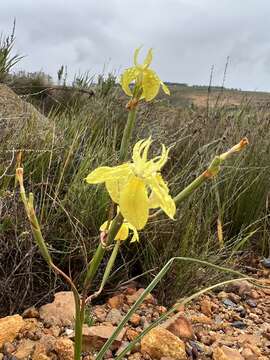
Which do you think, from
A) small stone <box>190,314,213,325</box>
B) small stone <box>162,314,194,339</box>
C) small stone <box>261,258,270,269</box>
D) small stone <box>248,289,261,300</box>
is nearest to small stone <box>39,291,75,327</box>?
small stone <box>162,314,194,339</box>

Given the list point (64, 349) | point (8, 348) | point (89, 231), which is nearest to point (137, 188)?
point (64, 349)

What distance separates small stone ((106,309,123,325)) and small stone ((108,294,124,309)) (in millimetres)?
57

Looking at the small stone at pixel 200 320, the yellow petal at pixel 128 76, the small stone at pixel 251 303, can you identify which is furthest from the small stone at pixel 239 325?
the yellow petal at pixel 128 76

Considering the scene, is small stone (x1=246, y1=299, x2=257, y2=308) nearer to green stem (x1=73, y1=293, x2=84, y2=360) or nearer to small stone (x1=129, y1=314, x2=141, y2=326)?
small stone (x1=129, y1=314, x2=141, y2=326)

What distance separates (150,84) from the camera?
1.21m

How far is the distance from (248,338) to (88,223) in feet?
3.16

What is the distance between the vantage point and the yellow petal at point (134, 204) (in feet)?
3.29

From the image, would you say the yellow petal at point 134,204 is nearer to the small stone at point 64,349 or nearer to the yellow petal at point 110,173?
the yellow petal at point 110,173

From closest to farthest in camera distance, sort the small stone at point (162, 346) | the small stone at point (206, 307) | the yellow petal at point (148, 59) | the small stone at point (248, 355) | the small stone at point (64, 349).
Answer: the yellow petal at point (148, 59) → the small stone at point (64, 349) → the small stone at point (162, 346) → the small stone at point (248, 355) → the small stone at point (206, 307)

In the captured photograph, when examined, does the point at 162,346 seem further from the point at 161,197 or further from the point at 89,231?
the point at 161,197

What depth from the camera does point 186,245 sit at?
8.73 feet

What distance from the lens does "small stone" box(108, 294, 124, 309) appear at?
7.52ft

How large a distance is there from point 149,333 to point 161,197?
1.08 metres

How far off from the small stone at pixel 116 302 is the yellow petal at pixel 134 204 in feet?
4.48
